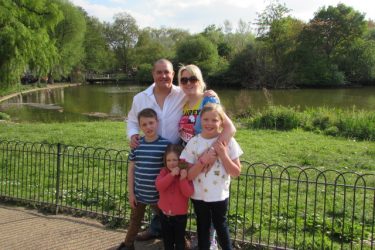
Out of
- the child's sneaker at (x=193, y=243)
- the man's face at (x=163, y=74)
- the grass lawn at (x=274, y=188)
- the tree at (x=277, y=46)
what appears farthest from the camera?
the tree at (x=277, y=46)

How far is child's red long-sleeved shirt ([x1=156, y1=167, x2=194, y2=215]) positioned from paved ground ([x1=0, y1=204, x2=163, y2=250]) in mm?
962

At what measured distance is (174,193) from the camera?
4324 millimetres

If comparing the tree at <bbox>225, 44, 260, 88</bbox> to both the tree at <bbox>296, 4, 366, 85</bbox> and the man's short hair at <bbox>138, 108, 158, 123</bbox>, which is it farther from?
the man's short hair at <bbox>138, 108, 158, 123</bbox>

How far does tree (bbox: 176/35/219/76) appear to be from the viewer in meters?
66.5

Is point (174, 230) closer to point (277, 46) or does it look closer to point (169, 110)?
point (169, 110)

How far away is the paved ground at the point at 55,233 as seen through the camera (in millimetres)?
5215

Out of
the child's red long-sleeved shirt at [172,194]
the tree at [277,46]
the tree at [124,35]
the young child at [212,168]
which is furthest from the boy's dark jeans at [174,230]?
the tree at [124,35]

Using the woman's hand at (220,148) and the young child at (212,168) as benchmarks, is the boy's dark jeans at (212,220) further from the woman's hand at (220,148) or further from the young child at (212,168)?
the woman's hand at (220,148)

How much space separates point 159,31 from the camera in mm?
97125

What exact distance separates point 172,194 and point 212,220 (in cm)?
49

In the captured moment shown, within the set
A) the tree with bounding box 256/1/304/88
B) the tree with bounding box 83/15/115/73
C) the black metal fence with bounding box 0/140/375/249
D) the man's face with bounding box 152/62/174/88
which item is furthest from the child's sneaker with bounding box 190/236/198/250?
the tree with bounding box 83/15/115/73

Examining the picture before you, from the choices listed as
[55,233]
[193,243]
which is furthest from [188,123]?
[55,233]

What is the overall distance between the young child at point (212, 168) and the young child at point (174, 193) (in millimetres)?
87

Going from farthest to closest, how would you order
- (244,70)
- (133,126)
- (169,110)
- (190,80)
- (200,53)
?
(200,53) → (244,70) → (133,126) → (169,110) → (190,80)
